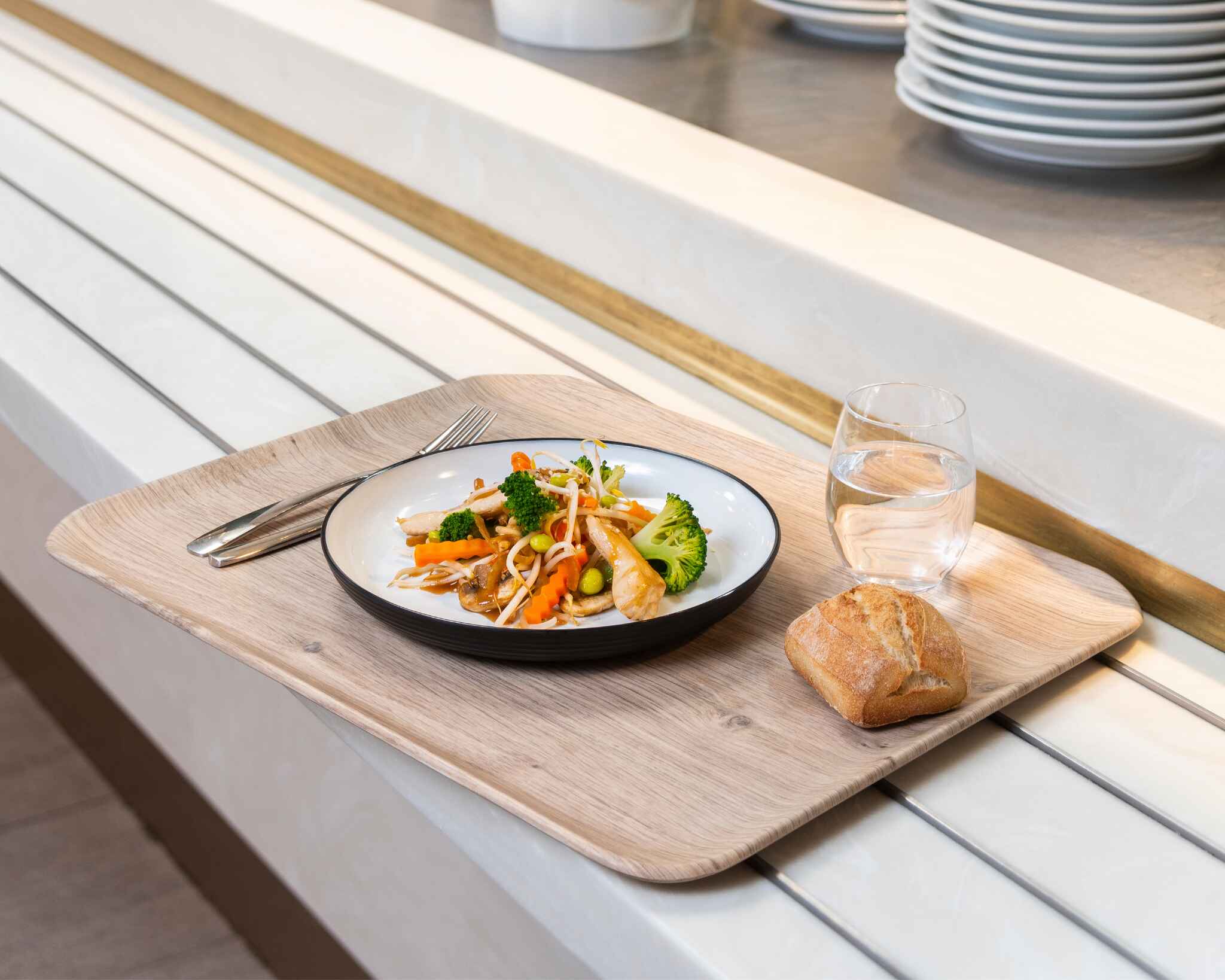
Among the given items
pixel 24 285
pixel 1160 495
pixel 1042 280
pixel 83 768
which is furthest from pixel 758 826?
pixel 83 768

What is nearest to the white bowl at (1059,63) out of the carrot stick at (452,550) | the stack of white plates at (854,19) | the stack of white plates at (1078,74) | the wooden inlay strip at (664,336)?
the stack of white plates at (1078,74)

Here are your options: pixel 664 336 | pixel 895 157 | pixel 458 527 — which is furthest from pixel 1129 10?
pixel 458 527

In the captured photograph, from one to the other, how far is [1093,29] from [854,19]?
59cm

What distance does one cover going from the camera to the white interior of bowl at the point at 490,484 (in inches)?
30.4

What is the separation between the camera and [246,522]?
858 millimetres

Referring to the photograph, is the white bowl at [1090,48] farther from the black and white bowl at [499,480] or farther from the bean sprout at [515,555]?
the bean sprout at [515,555]

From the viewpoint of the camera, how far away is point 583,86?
1452mm

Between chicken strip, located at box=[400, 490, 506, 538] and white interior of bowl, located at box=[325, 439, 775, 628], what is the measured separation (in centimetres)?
2

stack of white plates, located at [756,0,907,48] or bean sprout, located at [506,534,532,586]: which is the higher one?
stack of white plates, located at [756,0,907,48]

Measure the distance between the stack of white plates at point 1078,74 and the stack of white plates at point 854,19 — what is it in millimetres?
393

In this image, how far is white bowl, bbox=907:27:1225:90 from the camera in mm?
1088

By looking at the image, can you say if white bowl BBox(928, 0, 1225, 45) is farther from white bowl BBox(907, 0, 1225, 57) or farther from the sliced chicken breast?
the sliced chicken breast

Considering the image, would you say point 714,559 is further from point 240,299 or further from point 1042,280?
point 240,299

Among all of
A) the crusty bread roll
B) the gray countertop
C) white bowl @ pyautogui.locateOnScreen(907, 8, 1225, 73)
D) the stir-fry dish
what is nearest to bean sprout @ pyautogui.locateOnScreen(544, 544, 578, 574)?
the stir-fry dish
